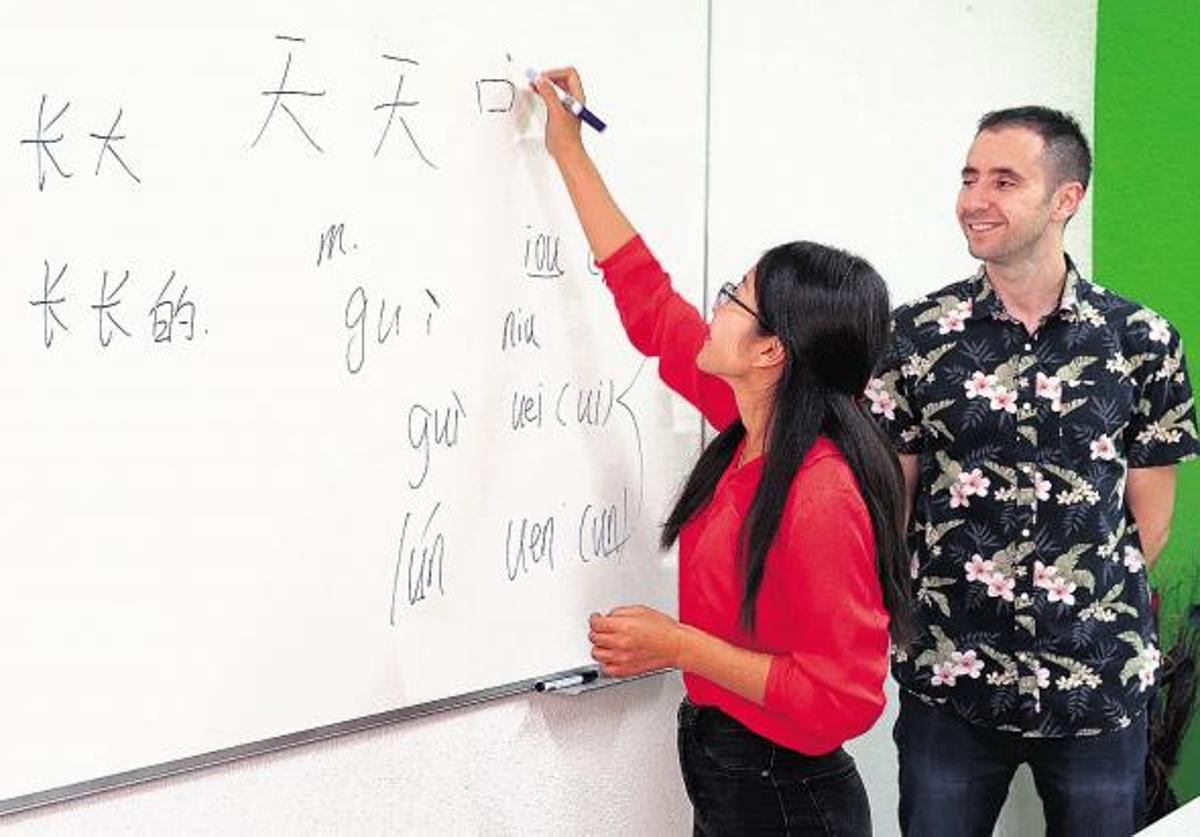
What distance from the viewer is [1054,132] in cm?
220

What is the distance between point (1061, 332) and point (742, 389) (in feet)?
2.17

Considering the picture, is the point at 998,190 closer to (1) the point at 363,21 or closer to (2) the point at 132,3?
(1) the point at 363,21

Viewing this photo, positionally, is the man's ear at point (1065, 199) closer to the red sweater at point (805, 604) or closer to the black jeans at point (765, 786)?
the red sweater at point (805, 604)

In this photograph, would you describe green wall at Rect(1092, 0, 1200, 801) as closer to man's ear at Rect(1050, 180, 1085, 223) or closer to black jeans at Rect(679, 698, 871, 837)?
man's ear at Rect(1050, 180, 1085, 223)

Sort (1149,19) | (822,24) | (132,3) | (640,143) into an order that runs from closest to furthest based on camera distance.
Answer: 1. (132,3)
2. (640,143)
3. (822,24)
4. (1149,19)

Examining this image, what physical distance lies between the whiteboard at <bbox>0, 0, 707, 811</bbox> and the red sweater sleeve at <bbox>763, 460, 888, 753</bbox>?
1.26 ft

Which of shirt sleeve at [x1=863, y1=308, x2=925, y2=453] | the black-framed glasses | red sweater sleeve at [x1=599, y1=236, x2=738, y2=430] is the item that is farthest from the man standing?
the black-framed glasses

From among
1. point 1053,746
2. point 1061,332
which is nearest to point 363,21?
point 1061,332

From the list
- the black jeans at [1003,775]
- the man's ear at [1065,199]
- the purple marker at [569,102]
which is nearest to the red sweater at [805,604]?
the purple marker at [569,102]

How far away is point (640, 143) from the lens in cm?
200

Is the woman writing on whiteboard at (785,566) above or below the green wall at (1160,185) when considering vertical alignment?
below

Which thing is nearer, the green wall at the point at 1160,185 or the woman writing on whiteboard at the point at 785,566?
the woman writing on whiteboard at the point at 785,566

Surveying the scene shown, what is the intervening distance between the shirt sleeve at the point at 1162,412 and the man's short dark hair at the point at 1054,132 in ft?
0.82

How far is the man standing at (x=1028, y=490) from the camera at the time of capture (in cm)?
215
